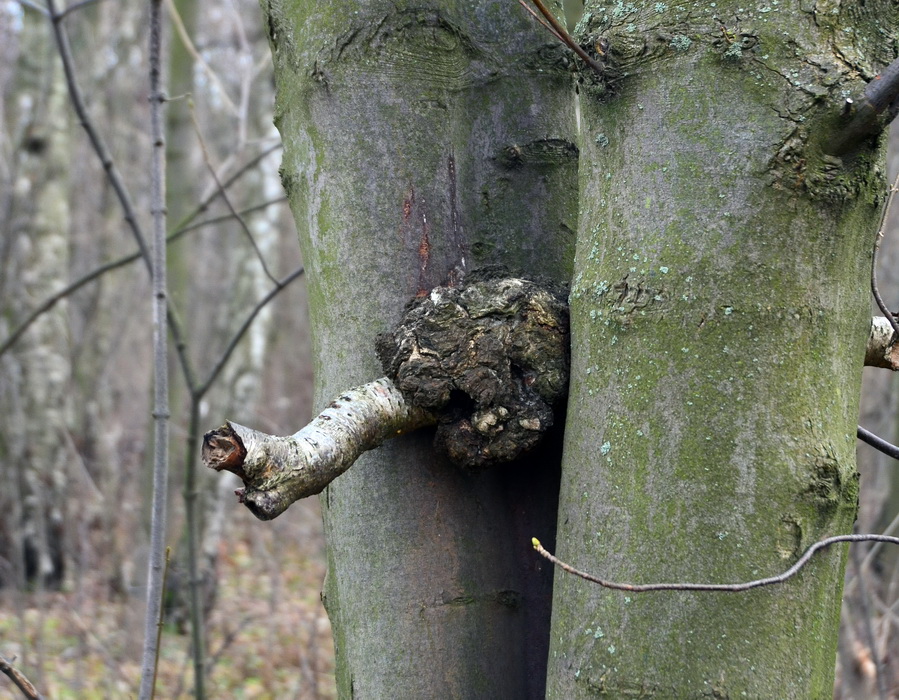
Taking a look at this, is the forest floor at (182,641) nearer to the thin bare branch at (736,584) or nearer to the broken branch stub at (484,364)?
the broken branch stub at (484,364)

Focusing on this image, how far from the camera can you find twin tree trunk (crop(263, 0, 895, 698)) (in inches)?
39.9

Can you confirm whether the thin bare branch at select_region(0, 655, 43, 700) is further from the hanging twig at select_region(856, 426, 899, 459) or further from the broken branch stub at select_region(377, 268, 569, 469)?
the hanging twig at select_region(856, 426, 899, 459)

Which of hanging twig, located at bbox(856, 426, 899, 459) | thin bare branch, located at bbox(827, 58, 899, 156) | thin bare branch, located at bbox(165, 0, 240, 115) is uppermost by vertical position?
thin bare branch, located at bbox(165, 0, 240, 115)

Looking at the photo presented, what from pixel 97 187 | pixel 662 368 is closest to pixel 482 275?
pixel 662 368

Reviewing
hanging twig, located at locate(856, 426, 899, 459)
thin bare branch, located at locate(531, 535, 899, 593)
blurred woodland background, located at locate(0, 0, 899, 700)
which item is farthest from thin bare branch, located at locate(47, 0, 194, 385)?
hanging twig, located at locate(856, 426, 899, 459)

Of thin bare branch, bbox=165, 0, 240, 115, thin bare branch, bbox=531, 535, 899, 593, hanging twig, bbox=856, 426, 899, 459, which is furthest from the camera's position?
thin bare branch, bbox=165, 0, 240, 115

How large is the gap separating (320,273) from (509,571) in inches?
22.3

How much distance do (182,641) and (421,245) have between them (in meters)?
5.36

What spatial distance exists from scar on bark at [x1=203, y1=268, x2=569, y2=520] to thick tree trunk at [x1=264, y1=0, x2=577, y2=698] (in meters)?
0.06

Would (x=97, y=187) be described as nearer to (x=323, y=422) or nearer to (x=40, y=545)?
(x=40, y=545)

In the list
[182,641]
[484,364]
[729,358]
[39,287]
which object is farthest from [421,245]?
[39,287]

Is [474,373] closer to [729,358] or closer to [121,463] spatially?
[729,358]

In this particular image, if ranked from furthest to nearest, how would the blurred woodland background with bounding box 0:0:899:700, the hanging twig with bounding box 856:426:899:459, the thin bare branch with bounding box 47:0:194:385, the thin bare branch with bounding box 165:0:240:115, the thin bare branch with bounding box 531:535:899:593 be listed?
the blurred woodland background with bounding box 0:0:899:700, the thin bare branch with bounding box 165:0:240:115, the thin bare branch with bounding box 47:0:194:385, the hanging twig with bounding box 856:426:899:459, the thin bare branch with bounding box 531:535:899:593

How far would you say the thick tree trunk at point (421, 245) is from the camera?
1.23 m
